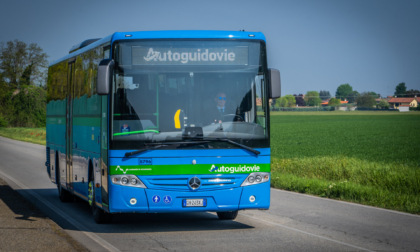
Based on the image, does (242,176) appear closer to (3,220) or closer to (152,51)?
(152,51)

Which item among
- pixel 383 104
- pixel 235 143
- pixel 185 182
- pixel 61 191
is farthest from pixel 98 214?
pixel 383 104

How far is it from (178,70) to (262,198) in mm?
2301

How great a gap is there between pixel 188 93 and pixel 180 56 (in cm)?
58

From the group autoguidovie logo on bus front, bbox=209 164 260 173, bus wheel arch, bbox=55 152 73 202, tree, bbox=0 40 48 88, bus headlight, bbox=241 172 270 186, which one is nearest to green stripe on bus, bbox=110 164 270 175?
autoguidovie logo on bus front, bbox=209 164 260 173

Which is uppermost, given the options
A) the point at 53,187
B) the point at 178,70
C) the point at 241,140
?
the point at 178,70

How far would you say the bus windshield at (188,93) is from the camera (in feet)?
33.8

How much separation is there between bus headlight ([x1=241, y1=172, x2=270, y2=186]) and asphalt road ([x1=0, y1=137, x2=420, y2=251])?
0.76m

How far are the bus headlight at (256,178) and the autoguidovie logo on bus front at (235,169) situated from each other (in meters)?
0.08

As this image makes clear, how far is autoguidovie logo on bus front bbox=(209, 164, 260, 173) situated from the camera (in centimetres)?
1036

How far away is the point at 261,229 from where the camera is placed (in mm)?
10938

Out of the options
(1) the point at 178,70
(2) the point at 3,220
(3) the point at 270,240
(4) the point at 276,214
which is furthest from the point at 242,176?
(2) the point at 3,220

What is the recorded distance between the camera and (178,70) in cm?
1049

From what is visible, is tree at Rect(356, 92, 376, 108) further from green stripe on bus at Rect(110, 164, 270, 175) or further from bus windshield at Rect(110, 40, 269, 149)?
green stripe on bus at Rect(110, 164, 270, 175)

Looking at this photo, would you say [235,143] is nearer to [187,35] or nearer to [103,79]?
[187,35]
